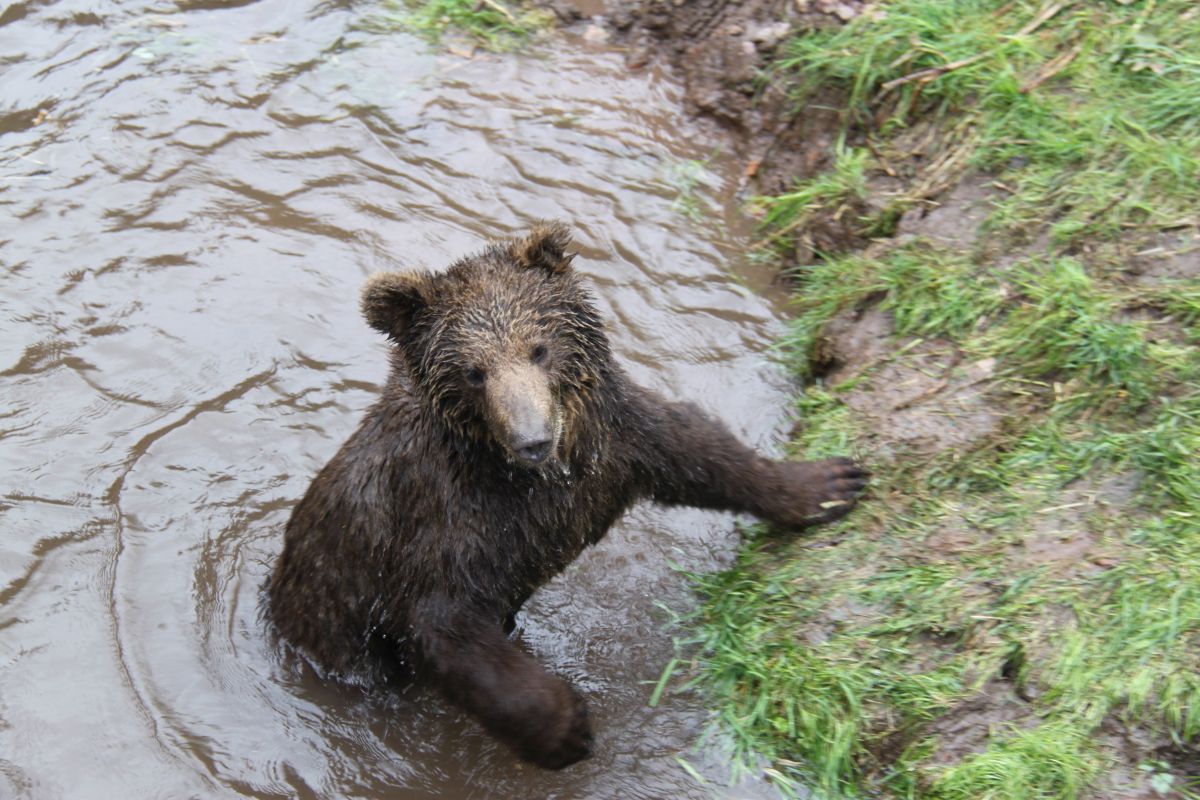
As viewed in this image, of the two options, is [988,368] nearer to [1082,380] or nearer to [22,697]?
[1082,380]

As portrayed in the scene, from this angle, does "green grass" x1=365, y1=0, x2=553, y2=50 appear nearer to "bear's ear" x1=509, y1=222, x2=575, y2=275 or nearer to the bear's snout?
"bear's ear" x1=509, y1=222, x2=575, y2=275

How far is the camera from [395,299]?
4648mm

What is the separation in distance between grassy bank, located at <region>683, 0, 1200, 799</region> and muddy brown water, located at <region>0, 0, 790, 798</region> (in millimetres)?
467

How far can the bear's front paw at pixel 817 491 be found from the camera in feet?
17.6

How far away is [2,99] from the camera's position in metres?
8.45

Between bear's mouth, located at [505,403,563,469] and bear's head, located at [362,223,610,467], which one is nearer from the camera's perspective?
bear's mouth, located at [505,403,563,469]

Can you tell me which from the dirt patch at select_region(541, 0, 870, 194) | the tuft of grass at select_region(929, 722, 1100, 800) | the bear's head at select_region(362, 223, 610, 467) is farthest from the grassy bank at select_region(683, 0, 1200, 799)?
the bear's head at select_region(362, 223, 610, 467)

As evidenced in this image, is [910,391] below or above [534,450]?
below

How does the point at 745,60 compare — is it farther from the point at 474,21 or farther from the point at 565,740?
the point at 565,740

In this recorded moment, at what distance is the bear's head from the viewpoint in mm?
4488

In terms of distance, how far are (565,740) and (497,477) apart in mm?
1076

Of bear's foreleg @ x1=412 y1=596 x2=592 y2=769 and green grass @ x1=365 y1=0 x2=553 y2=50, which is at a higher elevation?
green grass @ x1=365 y1=0 x2=553 y2=50

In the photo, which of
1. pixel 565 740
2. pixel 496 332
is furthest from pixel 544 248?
pixel 565 740

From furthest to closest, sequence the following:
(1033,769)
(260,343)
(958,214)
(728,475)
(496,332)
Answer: (260,343) < (958,214) < (728,475) < (496,332) < (1033,769)
